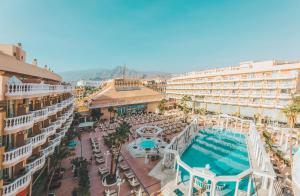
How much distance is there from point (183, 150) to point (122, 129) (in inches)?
519

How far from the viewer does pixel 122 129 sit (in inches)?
670

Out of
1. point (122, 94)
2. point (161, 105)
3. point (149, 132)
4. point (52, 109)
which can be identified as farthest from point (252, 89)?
point (52, 109)

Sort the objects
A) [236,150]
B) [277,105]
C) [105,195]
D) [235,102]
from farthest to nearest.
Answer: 1. [235,102]
2. [277,105]
3. [236,150]
4. [105,195]

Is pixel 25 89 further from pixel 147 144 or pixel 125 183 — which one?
pixel 147 144

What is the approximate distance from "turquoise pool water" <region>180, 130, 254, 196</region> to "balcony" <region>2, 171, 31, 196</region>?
15.0m

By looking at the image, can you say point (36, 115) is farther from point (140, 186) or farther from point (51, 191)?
point (140, 186)

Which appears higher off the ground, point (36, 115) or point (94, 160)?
point (36, 115)

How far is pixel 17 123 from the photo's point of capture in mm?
→ 11094

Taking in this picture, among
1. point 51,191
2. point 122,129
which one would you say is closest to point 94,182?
point 51,191

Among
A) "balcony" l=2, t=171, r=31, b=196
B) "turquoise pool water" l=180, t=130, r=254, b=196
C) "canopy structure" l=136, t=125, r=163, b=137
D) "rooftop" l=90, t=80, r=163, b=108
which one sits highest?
"rooftop" l=90, t=80, r=163, b=108

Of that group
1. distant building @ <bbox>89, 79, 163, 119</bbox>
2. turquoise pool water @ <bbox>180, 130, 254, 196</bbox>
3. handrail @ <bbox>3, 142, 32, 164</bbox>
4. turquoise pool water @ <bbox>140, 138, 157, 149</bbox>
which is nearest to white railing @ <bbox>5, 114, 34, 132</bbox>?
handrail @ <bbox>3, 142, 32, 164</bbox>

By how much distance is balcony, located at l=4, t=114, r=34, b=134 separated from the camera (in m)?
10.5

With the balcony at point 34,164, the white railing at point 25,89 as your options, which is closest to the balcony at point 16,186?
the balcony at point 34,164

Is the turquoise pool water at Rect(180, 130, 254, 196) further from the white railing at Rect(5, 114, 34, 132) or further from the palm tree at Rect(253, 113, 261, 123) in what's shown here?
the white railing at Rect(5, 114, 34, 132)
